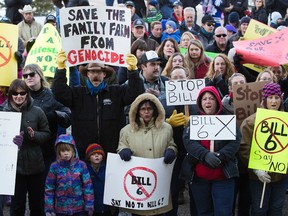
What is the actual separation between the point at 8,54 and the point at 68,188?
2.17 meters

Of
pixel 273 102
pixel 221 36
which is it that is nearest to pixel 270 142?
pixel 273 102

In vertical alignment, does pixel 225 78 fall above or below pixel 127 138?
above

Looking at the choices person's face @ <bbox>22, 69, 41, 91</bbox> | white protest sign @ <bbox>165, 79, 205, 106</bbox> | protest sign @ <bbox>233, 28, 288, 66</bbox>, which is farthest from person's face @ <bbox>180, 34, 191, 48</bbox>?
person's face @ <bbox>22, 69, 41, 91</bbox>

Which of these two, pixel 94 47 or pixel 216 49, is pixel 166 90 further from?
pixel 216 49

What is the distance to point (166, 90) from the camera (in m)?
6.70

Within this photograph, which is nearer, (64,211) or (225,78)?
(64,211)

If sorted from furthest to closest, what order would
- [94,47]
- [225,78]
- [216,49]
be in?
[216,49], [225,78], [94,47]

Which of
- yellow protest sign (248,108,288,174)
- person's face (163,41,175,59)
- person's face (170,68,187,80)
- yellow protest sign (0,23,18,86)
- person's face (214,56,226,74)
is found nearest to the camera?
yellow protest sign (248,108,288,174)

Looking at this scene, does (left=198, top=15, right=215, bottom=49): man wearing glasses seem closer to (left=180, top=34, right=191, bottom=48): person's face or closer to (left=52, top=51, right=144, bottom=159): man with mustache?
(left=180, top=34, right=191, bottom=48): person's face

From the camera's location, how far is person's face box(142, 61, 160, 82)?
7069 mm

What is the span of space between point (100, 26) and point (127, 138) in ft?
4.24

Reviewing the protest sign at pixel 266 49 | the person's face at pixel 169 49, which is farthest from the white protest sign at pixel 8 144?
the protest sign at pixel 266 49

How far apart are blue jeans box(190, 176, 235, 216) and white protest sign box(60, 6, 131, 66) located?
1658 millimetres

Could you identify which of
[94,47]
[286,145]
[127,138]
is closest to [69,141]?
[127,138]
